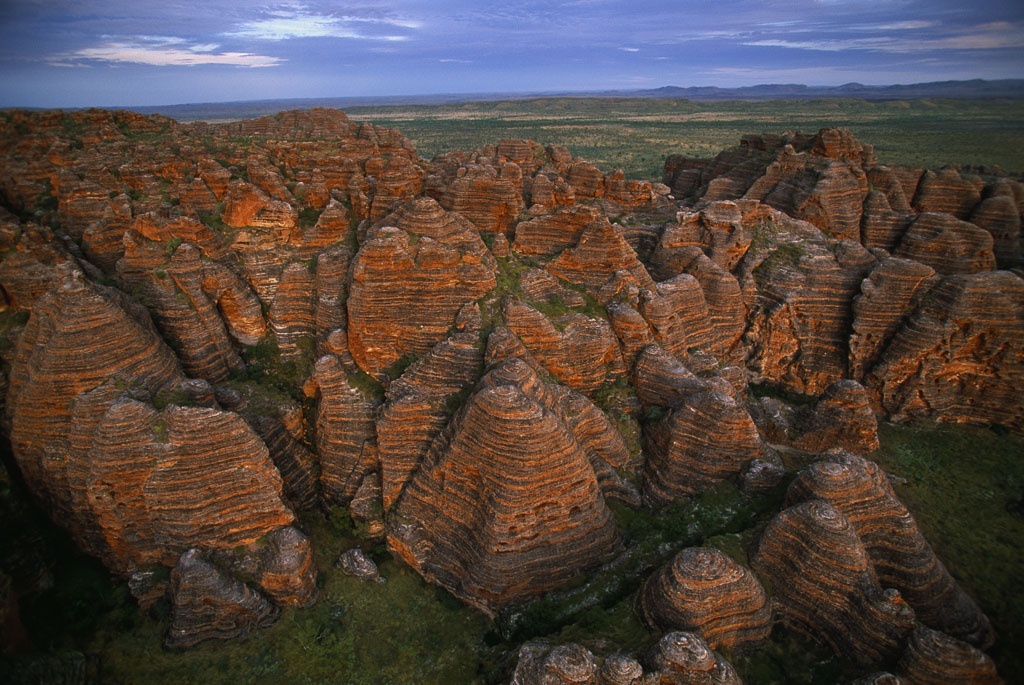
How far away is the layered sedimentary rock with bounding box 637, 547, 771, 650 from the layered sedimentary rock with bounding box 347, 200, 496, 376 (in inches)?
548

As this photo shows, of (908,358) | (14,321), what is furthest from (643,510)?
(14,321)

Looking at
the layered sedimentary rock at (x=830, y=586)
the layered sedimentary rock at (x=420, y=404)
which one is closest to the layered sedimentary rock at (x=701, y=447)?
the layered sedimentary rock at (x=830, y=586)

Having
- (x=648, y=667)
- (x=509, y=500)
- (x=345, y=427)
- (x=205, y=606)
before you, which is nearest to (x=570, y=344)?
(x=509, y=500)

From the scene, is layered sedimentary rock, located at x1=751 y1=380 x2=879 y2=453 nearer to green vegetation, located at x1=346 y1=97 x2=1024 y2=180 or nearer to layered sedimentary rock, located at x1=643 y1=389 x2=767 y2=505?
layered sedimentary rock, located at x1=643 y1=389 x2=767 y2=505

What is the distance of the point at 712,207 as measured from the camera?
115 ft

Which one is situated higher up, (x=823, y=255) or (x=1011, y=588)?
(x=823, y=255)

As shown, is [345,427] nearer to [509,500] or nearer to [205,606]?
[205,606]

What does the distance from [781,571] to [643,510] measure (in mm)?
6195

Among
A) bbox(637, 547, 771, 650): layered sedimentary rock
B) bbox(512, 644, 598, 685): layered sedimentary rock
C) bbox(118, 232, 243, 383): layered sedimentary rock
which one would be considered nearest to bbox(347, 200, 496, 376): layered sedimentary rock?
bbox(118, 232, 243, 383): layered sedimentary rock

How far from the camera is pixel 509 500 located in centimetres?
1850

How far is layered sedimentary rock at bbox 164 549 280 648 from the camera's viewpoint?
728 inches

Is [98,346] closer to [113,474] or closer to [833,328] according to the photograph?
[113,474]

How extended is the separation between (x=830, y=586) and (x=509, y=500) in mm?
10429

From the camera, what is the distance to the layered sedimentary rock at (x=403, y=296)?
24.5 meters
